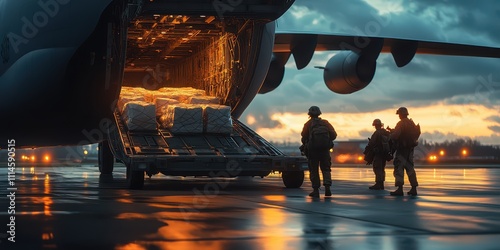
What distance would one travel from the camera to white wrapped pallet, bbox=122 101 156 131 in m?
15.5

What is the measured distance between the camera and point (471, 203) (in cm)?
1053

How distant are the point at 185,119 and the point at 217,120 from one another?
700 millimetres

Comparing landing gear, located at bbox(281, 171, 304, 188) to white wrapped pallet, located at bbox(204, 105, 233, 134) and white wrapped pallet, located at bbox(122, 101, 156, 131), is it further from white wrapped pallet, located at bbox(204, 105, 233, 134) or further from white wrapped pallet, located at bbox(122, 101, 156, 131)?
white wrapped pallet, located at bbox(122, 101, 156, 131)

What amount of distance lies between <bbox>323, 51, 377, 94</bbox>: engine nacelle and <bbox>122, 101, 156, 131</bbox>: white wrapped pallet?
790 cm

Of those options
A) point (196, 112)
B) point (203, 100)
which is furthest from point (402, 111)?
point (203, 100)

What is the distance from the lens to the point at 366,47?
71.8 ft

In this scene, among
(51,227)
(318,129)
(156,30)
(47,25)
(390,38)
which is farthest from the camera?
(390,38)

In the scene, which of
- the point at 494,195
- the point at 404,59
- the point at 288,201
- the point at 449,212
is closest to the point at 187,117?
the point at 288,201

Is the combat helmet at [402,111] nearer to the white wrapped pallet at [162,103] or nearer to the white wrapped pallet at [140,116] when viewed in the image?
the white wrapped pallet at [140,116]

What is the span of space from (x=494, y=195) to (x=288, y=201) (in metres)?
3.81

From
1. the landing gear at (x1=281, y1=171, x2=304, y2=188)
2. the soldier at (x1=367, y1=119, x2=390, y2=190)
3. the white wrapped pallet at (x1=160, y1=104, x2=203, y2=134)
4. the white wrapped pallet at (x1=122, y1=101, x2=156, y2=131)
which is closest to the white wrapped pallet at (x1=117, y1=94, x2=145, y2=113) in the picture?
the white wrapped pallet at (x1=122, y1=101, x2=156, y2=131)

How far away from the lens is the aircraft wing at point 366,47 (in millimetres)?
21078

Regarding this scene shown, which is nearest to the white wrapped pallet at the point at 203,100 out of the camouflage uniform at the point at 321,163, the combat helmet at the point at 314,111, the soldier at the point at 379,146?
the soldier at the point at 379,146

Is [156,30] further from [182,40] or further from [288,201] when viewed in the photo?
[288,201]
